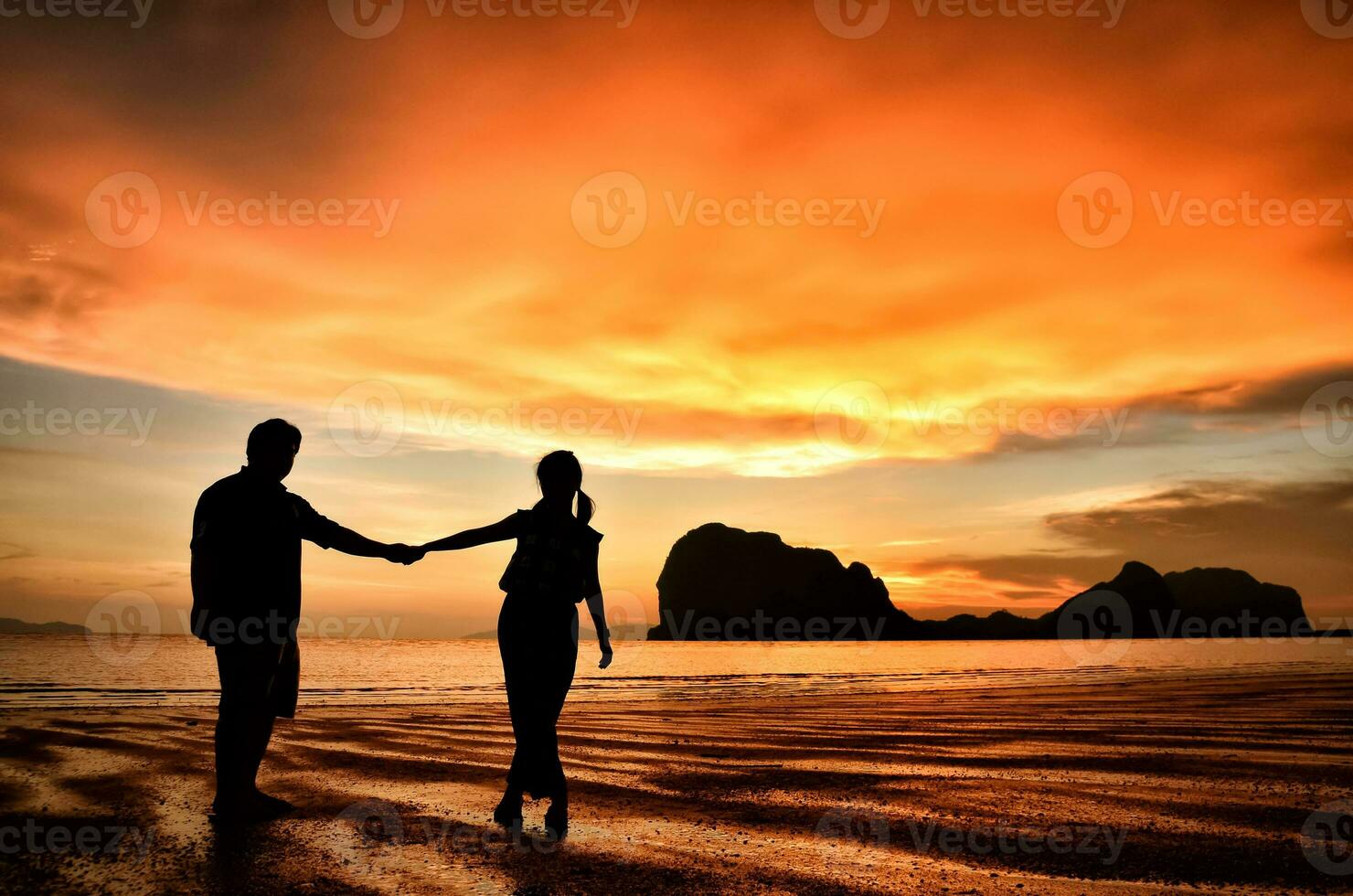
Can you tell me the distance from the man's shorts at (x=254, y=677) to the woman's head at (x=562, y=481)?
1954mm

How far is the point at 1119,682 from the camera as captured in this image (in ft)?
81.3

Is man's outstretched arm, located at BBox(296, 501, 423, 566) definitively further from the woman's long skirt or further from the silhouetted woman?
the woman's long skirt

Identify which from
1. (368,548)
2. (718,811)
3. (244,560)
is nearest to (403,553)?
(368,548)

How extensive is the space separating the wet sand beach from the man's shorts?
735 millimetres

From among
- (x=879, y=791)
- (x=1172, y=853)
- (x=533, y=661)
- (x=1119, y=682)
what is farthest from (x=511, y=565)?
(x=1119, y=682)

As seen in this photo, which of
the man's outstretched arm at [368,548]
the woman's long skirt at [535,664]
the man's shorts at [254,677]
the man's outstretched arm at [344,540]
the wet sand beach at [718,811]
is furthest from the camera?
the man's outstretched arm at [368,548]

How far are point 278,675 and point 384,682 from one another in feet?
90.7

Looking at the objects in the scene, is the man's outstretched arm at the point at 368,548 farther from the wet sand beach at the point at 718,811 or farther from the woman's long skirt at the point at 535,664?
the wet sand beach at the point at 718,811

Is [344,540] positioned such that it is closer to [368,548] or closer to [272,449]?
[368,548]

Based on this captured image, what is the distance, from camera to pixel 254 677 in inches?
223

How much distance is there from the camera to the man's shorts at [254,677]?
5.59 metres

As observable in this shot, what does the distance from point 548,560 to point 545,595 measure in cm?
23

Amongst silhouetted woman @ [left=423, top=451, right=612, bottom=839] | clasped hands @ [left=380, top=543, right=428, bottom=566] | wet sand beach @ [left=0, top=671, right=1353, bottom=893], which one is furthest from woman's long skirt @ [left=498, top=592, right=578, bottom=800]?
clasped hands @ [left=380, top=543, right=428, bottom=566]

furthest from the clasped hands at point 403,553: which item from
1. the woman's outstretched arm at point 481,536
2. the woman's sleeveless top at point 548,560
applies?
the woman's sleeveless top at point 548,560
